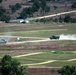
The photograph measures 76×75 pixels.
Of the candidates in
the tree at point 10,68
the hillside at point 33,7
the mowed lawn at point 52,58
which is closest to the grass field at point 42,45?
the mowed lawn at point 52,58

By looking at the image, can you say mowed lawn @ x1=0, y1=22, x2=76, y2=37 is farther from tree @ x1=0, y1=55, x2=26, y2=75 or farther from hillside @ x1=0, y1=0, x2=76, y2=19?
tree @ x1=0, y1=55, x2=26, y2=75

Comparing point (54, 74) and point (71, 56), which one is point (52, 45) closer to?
point (71, 56)

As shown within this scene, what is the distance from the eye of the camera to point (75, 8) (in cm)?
17025

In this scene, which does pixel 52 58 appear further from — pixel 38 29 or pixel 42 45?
pixel 38 29

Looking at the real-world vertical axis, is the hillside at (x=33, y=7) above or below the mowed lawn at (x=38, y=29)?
below

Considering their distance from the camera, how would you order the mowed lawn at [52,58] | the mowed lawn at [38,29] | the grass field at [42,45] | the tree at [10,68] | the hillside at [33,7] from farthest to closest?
1. the hillside at [33,7]
2. the mowed lawn at [38,29]
3. the grass field at [42,45]
4. the mowed lawn at [52,58]
5. the tree at [10,68]

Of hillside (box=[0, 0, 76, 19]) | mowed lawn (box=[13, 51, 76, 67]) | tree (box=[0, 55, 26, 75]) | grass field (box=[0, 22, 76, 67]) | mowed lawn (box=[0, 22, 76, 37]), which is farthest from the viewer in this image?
hillside (box=[0, 0, 76, 19])

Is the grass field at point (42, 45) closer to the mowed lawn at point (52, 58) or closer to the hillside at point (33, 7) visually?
the mowed lawn at point (52, 58)

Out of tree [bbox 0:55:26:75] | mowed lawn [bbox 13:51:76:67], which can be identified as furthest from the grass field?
tree [bbox 0:55:26:75]

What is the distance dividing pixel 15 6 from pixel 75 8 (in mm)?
17736

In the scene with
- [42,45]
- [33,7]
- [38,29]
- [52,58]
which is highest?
[52,58]

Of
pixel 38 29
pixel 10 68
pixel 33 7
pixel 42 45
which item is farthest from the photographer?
pixel 33 7

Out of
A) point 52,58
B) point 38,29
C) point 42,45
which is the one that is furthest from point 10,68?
point 38,29

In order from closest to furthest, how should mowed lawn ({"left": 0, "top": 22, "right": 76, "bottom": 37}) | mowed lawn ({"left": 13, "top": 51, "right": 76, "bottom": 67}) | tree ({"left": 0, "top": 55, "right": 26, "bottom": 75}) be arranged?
tree ({"left": 0, "top": 55, "right": 26, "bottom": 75}) < mowed lawn ({"left": 13, "top": 51, "right": 76, "bottom": 67}) < mowed lawn ({"left": 0, "top": 22, "right": 76, "bottom": 37})
